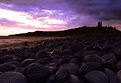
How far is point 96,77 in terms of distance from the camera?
12.0 feet

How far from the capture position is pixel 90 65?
397 cm

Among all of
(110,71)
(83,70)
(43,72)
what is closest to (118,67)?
(110,71)

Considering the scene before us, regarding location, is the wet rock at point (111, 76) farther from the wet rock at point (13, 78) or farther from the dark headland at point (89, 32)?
the dark headland at point (89, 32)

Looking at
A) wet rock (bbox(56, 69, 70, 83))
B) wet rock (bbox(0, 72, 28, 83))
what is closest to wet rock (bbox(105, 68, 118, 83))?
wet rock (bbox(56, 69, 70, 83))

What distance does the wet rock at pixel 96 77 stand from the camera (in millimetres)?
3631

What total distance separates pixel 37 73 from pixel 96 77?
0.84 metres

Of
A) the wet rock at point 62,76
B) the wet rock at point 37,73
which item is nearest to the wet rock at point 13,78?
the wet rock at point 37,73

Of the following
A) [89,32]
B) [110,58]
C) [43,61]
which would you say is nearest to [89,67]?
[110,58]

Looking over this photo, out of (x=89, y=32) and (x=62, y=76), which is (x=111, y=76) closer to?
(x=62, y=76)

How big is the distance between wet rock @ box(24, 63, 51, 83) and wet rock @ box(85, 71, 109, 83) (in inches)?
23.0

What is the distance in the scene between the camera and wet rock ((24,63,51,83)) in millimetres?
3760

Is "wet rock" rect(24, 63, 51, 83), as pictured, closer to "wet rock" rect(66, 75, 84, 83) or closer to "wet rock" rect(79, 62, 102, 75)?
"wet rock" rect(66, 75, 84, 83)

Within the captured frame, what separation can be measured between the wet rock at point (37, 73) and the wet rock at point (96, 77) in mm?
585

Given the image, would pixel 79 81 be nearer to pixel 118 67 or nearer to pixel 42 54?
pixel 118 67
